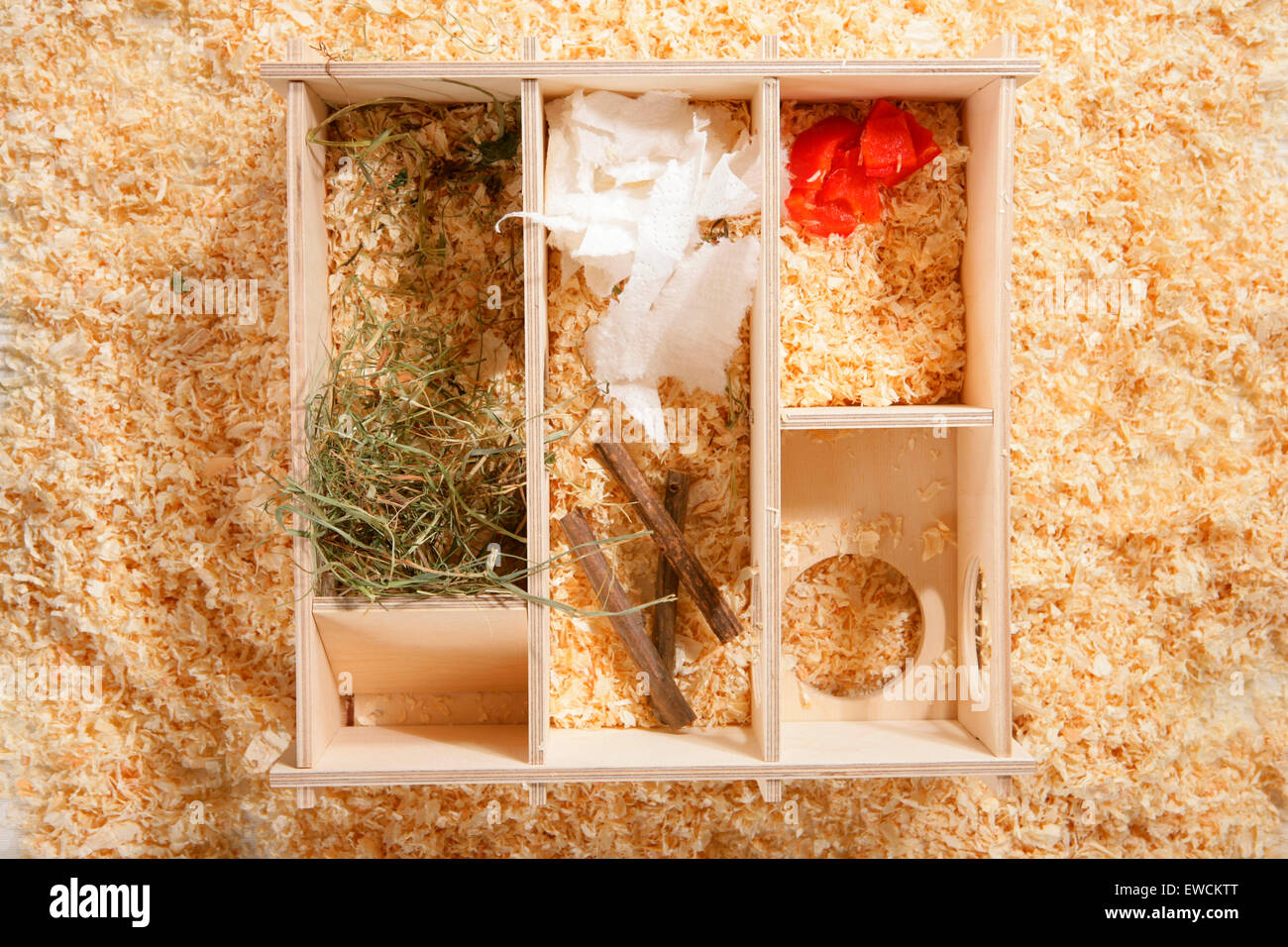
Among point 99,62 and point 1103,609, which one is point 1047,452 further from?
point 99,62

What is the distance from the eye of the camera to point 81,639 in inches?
71.3

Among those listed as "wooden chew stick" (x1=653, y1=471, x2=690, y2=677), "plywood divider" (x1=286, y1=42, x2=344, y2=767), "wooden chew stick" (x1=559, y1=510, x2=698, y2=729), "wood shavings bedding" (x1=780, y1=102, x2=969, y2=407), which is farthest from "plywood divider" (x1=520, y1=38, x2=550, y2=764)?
"wood shavings bedding" (x1=780, y1=102, x2=969, y2=407)

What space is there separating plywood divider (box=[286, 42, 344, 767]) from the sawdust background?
0.27 metres

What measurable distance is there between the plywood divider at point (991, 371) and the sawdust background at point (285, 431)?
0.22 m

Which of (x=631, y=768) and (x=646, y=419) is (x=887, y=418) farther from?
(x=631, y=768)

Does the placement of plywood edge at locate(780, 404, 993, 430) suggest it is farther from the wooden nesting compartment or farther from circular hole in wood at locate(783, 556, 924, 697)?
circular hole in wood at locate(783, 556, 924, 697)

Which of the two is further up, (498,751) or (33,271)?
(33,271)

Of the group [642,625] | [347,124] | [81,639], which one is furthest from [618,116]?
[81,639]

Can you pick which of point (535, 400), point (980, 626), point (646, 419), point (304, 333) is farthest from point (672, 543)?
point (304, 333)

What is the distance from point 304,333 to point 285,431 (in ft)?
1.24

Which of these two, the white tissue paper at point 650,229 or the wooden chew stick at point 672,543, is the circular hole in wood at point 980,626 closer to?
the wooden chew stick at point 672,543

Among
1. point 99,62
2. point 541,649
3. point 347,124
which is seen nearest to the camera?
point 541,649

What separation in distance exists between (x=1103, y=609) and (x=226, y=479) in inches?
75.0

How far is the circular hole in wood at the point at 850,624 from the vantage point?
1.76 meters
